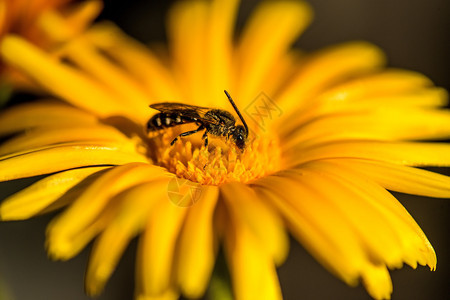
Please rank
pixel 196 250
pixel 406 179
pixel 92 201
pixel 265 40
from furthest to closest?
pixel 265 40
pixel 406 179
pixel 92 201
pixel 196 250

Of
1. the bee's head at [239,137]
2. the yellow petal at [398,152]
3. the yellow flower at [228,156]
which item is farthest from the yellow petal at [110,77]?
the yellow petal at [398,152]

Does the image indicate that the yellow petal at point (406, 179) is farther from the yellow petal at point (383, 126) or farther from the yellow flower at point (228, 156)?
the yellow petal at point (383, 126)

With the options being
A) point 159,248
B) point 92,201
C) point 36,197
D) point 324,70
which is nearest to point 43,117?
point 36,197

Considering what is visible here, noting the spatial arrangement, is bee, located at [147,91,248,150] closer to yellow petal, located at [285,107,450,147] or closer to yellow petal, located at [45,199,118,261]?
yellow petal, located at [285,107,450,147]

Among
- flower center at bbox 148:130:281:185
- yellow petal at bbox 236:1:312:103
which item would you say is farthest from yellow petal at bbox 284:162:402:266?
yellow petal at bbox 236:1:312:103

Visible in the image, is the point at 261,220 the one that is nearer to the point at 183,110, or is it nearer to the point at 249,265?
the point at 249,265
